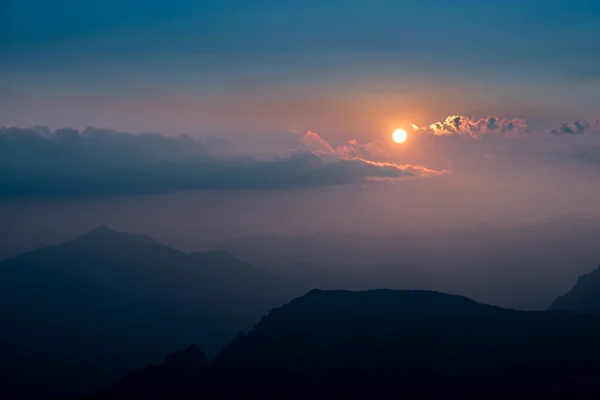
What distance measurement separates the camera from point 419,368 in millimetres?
195625

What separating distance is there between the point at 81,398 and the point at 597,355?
171 m

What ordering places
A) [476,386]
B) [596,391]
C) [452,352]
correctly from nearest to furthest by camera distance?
[596,391]
[476,386]
[452,352]

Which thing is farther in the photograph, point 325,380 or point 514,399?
point 325,380

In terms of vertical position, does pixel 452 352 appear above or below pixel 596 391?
above

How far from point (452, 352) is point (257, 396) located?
67795 mm

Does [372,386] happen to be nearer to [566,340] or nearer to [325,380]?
[325,380]

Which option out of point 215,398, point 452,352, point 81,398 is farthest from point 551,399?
point 81,398

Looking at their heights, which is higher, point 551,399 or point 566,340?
point 566,340

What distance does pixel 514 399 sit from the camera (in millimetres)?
177250

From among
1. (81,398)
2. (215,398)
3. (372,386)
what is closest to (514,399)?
(372,386)

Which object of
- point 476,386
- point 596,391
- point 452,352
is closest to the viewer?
point 596,391

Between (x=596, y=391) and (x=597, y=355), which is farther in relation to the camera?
(x=597, y=355)

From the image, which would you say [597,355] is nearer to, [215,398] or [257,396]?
[257,396]

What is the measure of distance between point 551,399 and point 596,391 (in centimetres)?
1274
